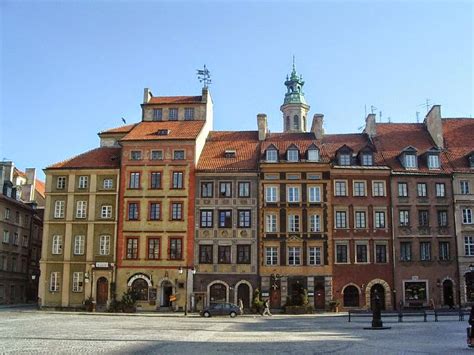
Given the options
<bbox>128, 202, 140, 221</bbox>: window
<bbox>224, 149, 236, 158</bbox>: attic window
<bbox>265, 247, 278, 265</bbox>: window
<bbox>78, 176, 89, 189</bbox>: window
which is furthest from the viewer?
<bbox>224, 149, 236, 158</bbox>: attic window

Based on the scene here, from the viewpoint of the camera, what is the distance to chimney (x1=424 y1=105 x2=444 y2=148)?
190 ft

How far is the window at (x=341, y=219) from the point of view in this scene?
53.6 meters

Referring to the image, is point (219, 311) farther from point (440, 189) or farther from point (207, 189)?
point (440, 189)

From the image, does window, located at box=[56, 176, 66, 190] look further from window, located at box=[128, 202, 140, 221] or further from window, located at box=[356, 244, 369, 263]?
window, located at box=[356, 244, 369, 263]

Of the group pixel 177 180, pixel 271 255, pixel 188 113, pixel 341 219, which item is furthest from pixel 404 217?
pixel 188 113

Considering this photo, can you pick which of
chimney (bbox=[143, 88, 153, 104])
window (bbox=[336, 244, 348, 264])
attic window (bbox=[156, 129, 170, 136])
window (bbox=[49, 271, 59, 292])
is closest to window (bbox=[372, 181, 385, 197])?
window (bbox=[336, 244, 348, 264])

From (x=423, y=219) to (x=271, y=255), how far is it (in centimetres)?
1405

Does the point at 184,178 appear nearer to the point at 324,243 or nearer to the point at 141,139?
the point at 141,139

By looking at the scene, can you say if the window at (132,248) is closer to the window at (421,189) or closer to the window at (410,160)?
the window at (410,160)

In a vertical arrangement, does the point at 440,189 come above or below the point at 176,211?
above

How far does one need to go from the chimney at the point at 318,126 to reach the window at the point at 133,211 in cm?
1839

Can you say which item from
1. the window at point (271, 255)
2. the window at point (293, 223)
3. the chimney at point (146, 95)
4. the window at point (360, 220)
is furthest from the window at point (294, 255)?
the chimney at point (146, 95)

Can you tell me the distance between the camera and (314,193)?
53.7 m

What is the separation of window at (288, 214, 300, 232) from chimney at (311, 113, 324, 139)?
29.3ft
